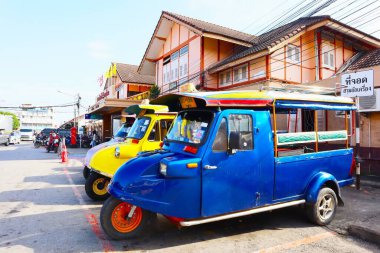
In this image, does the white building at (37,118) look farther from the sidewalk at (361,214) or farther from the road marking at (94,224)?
the sidewalk at (361,214)

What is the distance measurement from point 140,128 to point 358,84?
602cm

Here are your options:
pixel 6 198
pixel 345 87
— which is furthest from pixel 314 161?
pixel 6 198

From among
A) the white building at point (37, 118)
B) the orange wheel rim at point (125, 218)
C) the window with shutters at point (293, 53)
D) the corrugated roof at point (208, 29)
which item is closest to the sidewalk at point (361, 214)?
the orange wheel rim at point (125, 218)

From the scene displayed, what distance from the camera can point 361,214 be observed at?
5.82 m

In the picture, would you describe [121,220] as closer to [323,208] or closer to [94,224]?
[94,224]

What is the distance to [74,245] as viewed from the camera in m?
4.32

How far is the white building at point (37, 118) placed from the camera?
9819 centimetres

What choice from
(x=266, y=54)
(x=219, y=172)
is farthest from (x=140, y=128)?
(x=266, y=54)

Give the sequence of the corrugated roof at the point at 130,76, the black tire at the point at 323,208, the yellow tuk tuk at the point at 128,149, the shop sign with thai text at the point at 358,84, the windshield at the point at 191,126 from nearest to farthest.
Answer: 1. the windshield at the point at 191,126
2. the black tire at the point at 323,208
3. the yellow tuk tuk at the point at 128,149
4. the shop sign with thai text at the point at 358,84
5. the corrugated roof at the point at 130,76

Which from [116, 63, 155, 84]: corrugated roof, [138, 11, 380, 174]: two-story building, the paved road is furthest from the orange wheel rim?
[116, 63, 155, 84]: corrugated roof

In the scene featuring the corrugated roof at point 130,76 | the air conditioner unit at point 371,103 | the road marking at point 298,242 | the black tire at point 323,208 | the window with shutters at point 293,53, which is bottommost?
the road marking at point 298,242

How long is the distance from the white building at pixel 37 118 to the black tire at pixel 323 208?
105 metres

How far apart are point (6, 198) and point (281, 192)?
22.4 feet

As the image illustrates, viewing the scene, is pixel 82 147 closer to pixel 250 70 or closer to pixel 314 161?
pixel 250 70
